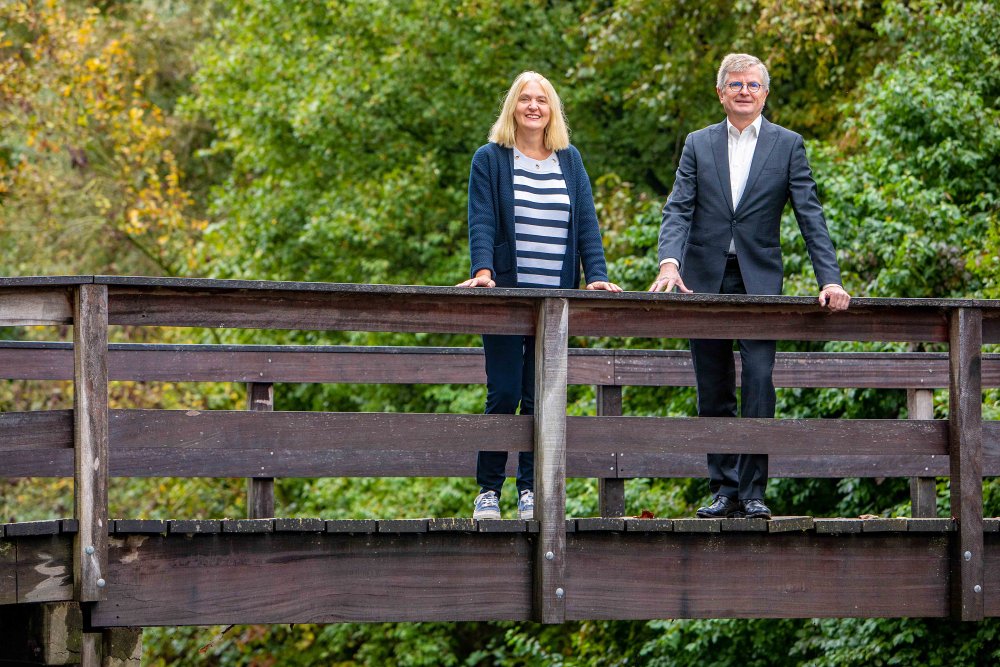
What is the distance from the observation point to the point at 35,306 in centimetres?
500

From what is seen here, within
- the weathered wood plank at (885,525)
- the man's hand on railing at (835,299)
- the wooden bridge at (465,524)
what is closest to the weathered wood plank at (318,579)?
the wooden bridge at (465,524)

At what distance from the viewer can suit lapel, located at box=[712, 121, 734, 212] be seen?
5914mm

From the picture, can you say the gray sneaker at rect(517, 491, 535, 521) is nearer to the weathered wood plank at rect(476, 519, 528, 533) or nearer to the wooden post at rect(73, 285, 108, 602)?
the weathered wood plank at rect(476, 519, 528, 533)

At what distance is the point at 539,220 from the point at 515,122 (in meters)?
0.40

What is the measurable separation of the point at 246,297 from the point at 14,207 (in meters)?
15.0

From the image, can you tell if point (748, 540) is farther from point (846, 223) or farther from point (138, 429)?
point (846, 223)

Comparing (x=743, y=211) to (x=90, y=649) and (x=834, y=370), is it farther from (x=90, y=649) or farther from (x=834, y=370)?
(x=90, y=649)

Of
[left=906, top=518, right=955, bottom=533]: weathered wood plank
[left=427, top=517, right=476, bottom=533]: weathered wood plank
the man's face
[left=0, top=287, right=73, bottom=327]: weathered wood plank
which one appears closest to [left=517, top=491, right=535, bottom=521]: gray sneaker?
[left=427, top=517, right=476, bottom=533]: weathered wood plank

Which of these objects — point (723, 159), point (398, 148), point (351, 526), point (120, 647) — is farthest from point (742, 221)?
point (398, 148)

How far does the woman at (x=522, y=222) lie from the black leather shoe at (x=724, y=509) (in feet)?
2.49

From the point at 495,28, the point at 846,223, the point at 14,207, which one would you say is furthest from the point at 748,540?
the point at 14,207

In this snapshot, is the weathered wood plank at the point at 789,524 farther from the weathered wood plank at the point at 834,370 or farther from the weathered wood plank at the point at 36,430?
the weathered wood plank at the point at 36,430

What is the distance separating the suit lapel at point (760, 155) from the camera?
5898mm

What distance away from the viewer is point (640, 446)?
5.52 meters
